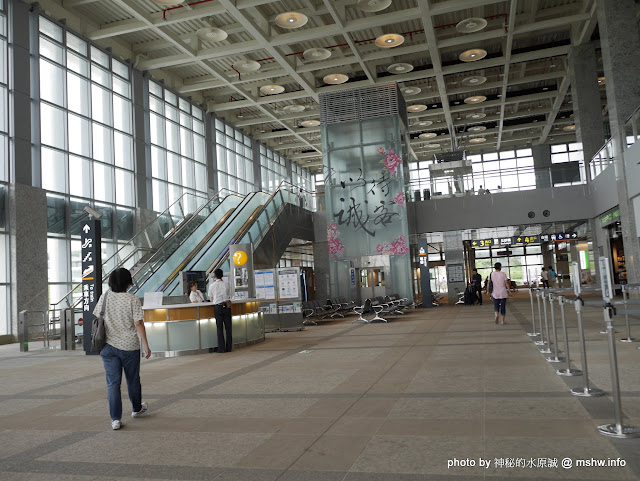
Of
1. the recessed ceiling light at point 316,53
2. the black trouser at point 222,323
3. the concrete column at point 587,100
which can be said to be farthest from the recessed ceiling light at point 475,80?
the black trouser at point 222,323

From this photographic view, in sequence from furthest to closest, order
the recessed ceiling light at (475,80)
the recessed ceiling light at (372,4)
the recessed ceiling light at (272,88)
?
the recessed ceiling light at (475,80), the recessed ceiling light at (272,88), the recessed ceiling light at (372,4)

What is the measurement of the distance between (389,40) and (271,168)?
1785 centimetres

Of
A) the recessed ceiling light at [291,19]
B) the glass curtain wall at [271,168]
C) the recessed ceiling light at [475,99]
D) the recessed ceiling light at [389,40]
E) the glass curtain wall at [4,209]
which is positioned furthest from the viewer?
the glass curtain wall at [271,168]

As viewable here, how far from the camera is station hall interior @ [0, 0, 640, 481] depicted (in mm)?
4324

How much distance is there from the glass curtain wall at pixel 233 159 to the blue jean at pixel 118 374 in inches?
964

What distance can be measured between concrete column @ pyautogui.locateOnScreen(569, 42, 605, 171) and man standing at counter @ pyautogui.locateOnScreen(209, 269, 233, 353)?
58.9ft

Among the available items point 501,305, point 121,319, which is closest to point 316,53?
point 501,305

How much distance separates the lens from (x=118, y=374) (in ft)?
17.0

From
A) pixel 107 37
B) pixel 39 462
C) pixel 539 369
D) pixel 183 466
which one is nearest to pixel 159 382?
pixel 39 462

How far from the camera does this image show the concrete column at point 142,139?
2277 cm

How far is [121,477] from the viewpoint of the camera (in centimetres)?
365

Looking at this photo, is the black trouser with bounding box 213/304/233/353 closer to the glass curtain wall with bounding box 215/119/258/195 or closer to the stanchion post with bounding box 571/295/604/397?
the stanchion post with bounding box 571/295/604/397

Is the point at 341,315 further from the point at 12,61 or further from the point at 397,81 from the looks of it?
the point at 12,61

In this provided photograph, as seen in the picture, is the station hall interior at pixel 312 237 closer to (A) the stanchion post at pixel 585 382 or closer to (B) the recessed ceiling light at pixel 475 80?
(A) the stanchion post at pixel 585 382
